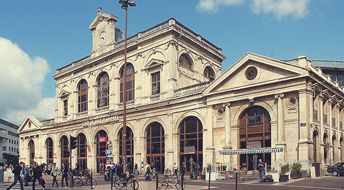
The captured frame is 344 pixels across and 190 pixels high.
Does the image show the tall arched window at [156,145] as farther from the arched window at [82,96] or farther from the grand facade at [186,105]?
the arched window at [82,96]

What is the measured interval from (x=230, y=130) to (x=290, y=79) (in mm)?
7046

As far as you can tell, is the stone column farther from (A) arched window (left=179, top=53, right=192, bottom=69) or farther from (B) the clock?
(B) the clock

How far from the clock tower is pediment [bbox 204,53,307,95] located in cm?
1865

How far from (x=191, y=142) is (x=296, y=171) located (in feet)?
40.2

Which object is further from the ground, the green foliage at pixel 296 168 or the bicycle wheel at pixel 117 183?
the green foliage at pixel 296 168

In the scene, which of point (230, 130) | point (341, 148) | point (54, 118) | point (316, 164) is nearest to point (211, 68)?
point (230, 130)

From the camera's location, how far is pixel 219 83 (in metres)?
32.6

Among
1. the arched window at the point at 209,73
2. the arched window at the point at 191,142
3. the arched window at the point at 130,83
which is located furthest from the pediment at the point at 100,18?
the arched window at the point at 191,142

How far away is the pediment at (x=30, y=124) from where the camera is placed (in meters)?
60.1

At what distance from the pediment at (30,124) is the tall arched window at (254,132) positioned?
38.9m

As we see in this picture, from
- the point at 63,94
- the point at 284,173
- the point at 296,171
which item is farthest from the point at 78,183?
the point at 63,94

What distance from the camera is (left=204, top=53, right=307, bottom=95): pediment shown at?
28.6 metres

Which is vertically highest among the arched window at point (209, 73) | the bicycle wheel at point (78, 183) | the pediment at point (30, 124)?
the arched window at point (209, 73)

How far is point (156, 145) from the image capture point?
3950 cm
